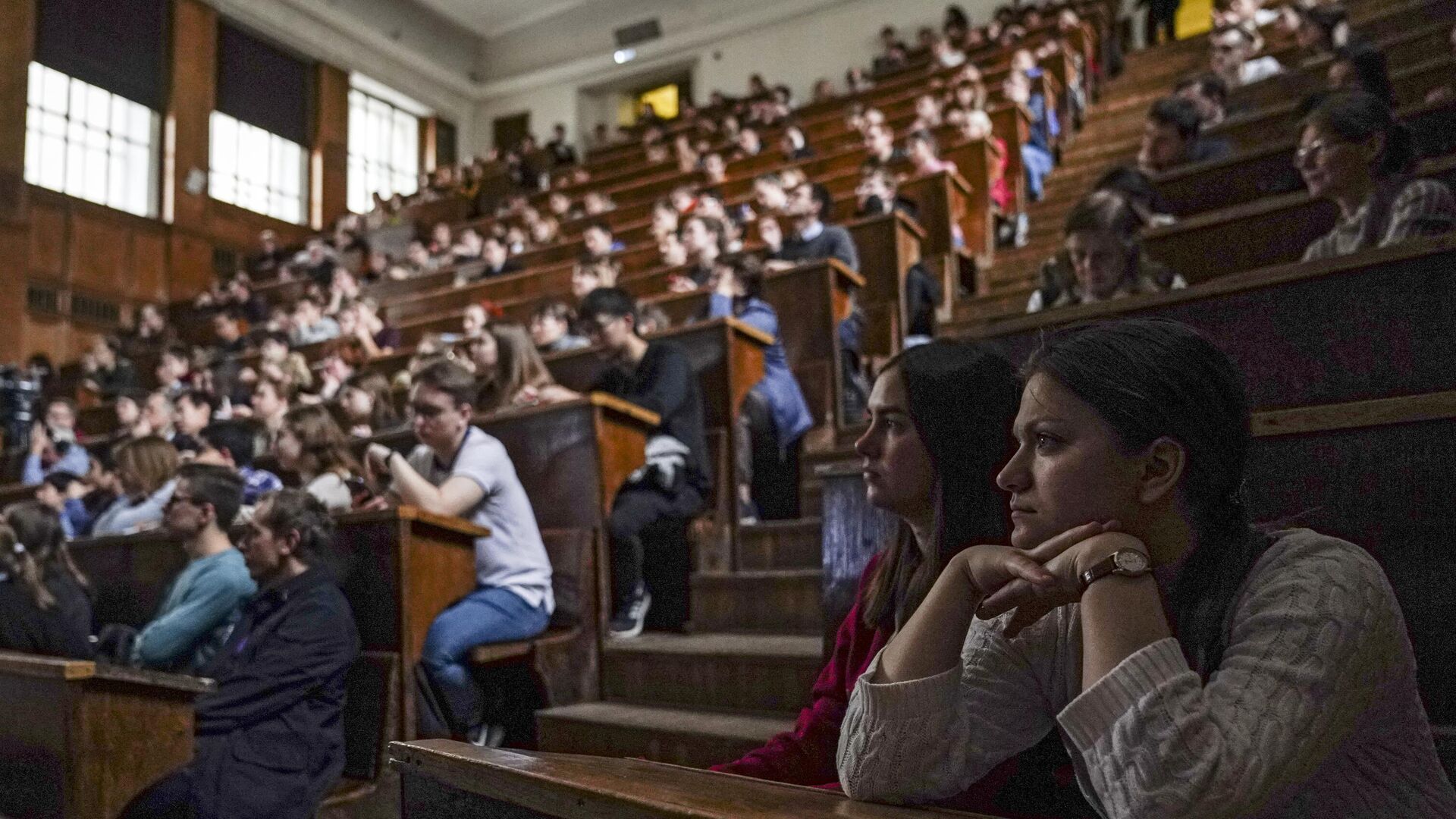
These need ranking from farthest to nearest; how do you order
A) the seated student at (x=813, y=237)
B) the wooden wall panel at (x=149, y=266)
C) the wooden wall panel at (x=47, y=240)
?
1. the wooden wall panel at (x=149, y=266)
2. the wooden wall panel at (x=47, y=240)
3. the seated student at (x=813, y=237)

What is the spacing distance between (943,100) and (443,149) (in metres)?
4.42

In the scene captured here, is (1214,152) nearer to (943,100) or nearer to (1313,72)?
(1313,72)

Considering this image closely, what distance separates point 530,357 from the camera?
5.92 feet

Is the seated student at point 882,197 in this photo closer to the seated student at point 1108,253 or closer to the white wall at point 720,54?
the seated student at point 1108,253

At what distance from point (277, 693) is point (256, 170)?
535 centimetres

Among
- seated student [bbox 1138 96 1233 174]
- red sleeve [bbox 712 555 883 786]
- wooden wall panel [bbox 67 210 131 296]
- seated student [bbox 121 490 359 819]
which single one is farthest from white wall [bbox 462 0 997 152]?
red sleeve [bbox 712 555 883 786]

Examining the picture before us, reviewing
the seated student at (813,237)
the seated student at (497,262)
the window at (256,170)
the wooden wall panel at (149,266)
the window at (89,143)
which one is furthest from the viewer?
the window at (256,170)

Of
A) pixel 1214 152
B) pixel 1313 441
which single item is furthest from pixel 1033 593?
pixel 1214 152

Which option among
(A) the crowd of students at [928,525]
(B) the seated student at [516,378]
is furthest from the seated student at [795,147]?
(B) the seated student at [516,378]

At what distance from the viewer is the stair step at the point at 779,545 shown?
1557 mm

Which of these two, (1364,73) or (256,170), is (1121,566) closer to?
(1364,73)

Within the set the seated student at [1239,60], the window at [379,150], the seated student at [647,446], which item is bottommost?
the seated student at [647,446]

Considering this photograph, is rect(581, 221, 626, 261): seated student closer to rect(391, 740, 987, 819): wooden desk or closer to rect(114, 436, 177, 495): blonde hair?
rect(114, 436, 177, 495): blonde hair

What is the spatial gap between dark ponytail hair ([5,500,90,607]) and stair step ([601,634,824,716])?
778 mm
